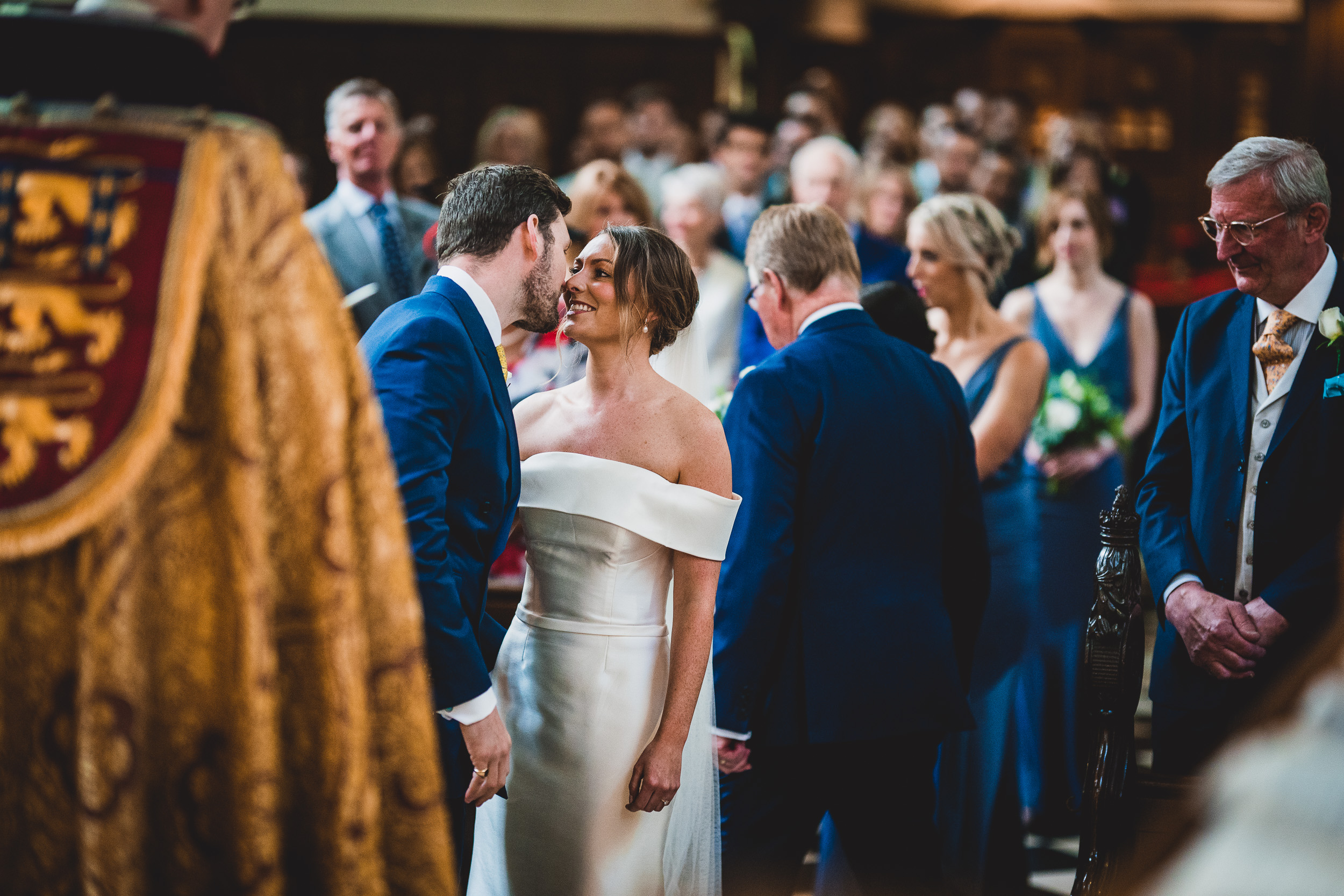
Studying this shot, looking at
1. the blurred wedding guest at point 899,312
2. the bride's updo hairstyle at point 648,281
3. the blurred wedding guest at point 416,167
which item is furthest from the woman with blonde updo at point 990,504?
the blurred wedding guest at point 416,167

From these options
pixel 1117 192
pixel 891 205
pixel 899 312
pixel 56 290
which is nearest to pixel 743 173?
pixel 891 205

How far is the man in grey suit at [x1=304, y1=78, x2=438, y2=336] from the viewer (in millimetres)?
4703

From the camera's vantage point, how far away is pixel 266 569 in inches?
56.4

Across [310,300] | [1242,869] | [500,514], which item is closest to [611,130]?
[500,514]

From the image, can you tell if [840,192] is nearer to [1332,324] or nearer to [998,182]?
[998,182]

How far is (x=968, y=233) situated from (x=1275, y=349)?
1316 millimetres

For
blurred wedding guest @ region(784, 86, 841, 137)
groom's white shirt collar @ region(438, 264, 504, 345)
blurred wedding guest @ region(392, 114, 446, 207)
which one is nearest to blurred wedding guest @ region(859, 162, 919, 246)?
blurred wedding guest @ region(784, 86, 841, 137)

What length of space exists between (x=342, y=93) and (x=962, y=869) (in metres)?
3.57

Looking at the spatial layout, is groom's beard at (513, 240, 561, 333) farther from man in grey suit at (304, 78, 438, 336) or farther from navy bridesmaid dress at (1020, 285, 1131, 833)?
navy bridesmaid dress at (1020, 285, 1131, 833)

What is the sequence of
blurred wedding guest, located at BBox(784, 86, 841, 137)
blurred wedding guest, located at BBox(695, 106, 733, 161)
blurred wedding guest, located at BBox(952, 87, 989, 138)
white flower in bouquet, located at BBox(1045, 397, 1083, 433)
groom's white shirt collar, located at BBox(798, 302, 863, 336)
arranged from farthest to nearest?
blurred wedding guest, located at BBox(952, 87, 989, 138) → blurred wedding guest, located at BBox(784, 86, 841, 137) → blurred wedding guest, located at BBox(695, 106, 733, 161) → white flower in bouquet, located at BBox(1045, 397, 1083, 433) → groom's white shirt collar, located at BBox(798, 302, 863, 336)

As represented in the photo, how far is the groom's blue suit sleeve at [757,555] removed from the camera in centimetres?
260

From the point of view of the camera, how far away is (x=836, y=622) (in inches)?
103

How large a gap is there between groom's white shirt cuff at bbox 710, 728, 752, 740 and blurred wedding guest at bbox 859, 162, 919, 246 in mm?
3703

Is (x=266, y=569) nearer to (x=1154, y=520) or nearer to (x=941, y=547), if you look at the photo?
(x=941, y=547)
